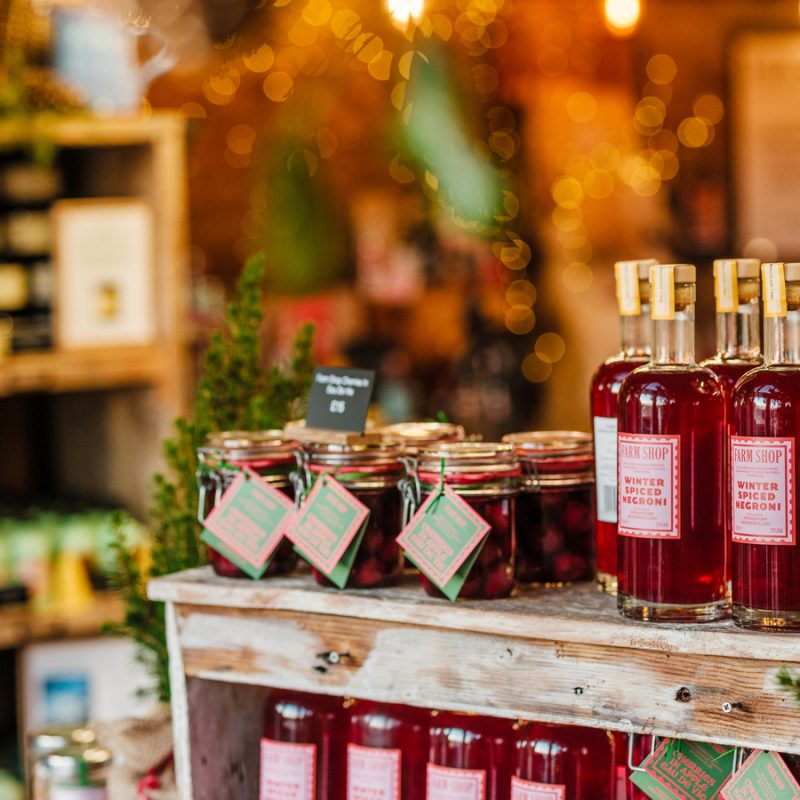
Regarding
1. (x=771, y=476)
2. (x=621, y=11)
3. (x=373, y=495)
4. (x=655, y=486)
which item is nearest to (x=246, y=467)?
(x=373, y=495)

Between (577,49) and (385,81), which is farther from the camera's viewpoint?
(577,49)

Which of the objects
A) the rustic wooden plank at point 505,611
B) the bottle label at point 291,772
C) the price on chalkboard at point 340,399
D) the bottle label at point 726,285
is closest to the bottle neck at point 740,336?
the bottle label at point 726,285

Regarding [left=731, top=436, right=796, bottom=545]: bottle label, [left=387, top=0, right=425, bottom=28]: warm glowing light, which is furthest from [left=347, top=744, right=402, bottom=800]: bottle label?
[left=387, top=0, right=425, bottom=28]: warm glowing light

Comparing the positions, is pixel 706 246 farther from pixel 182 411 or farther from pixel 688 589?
pixel 688 589

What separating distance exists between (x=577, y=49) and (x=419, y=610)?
358 centimetres

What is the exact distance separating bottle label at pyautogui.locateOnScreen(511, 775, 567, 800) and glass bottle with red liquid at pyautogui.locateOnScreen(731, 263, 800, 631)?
0.89 ft

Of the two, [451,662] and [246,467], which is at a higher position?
[246,467]

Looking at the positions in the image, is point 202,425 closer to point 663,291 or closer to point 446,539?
point 446,539

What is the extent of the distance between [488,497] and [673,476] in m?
0.22

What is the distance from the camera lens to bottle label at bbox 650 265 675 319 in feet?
3.91

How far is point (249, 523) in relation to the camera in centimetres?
144

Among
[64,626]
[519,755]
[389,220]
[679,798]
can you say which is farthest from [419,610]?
[389,220]

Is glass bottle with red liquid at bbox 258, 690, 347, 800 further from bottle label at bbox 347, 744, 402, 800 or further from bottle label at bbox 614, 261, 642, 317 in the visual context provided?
bottle label at bbox 614, 261, 642, 317

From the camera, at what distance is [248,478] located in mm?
1457
